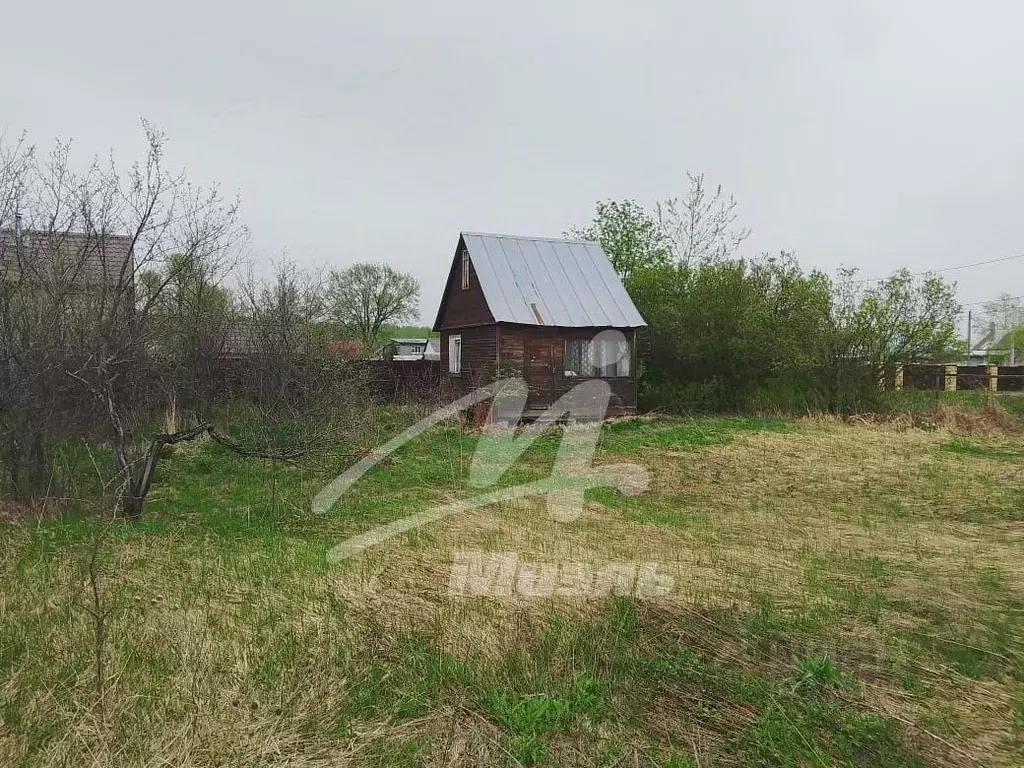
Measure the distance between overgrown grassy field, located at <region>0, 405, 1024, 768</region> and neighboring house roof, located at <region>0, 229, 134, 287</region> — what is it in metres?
2.84

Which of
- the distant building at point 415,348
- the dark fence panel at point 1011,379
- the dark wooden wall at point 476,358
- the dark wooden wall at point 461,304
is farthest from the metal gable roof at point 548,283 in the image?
the distant building at point 415,348

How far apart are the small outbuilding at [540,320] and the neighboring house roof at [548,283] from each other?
3cm

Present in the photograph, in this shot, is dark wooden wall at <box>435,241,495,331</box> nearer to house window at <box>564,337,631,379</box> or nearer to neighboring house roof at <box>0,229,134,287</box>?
house window at <box>564,337,631,379</box>

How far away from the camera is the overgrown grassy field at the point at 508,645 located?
3467 millimetres

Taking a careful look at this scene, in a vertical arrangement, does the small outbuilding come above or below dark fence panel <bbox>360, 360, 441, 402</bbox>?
above

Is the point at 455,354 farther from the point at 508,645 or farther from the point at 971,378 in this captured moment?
the point at 971,378

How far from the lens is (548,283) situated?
64.3ft

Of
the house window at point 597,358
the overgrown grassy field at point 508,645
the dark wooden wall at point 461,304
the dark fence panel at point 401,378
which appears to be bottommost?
the overgrown grassy field at point 508,645

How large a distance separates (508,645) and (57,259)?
25.2ft

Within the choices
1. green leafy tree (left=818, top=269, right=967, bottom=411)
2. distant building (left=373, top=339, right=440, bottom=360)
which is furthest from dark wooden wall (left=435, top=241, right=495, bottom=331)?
distant building (left=373, top=339, right=440, bottom=360)

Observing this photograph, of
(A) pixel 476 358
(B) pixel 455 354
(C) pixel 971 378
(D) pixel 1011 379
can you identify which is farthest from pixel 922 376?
(B) pixel 455 354

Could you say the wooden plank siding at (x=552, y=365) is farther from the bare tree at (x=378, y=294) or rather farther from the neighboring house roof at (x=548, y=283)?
the bare tree at (x=378, y=294)

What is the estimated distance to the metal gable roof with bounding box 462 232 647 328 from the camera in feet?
60.8

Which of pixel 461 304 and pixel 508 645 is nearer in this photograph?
pixel 508 645
